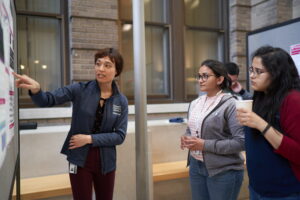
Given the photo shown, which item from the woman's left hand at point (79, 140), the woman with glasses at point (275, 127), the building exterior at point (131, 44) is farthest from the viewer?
the building exterior at point (131, 44)

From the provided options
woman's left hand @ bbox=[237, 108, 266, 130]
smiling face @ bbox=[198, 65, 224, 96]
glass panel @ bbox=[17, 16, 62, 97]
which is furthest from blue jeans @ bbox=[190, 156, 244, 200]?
glass panel @ bbox=[17, 16, 62, 97]

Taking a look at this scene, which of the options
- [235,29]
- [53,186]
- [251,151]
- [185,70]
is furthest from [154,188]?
[235,29]

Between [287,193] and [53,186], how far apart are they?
225cm

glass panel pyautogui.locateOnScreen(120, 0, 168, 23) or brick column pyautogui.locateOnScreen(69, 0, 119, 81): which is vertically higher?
glass panel pyautogui.locateOnScreen(120, 0, 168, 23)

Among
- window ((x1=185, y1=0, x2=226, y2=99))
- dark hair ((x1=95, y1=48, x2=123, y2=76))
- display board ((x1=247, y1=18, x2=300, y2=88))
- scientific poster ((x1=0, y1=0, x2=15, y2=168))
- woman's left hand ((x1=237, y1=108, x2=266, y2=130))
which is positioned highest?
window ((x1=185, y1=0, x2=226, y2=99))

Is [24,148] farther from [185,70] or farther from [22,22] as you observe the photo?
[185,70]

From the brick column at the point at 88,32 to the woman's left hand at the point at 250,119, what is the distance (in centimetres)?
324

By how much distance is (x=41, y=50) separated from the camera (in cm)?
429

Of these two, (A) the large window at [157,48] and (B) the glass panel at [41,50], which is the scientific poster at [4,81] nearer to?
(B) the glass panel at [41,50]

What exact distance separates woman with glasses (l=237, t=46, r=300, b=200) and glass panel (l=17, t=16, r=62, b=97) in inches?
141

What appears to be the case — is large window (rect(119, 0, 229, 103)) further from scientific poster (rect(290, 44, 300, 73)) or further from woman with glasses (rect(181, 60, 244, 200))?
woman with glasses (rect(181, 60, 244, 200))

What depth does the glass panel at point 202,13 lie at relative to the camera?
5426mm

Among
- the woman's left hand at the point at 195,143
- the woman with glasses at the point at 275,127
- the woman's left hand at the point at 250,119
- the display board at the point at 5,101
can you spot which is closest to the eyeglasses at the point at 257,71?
the woman with glasses at the point at 275,127

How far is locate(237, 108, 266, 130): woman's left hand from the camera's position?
1.38 meters
